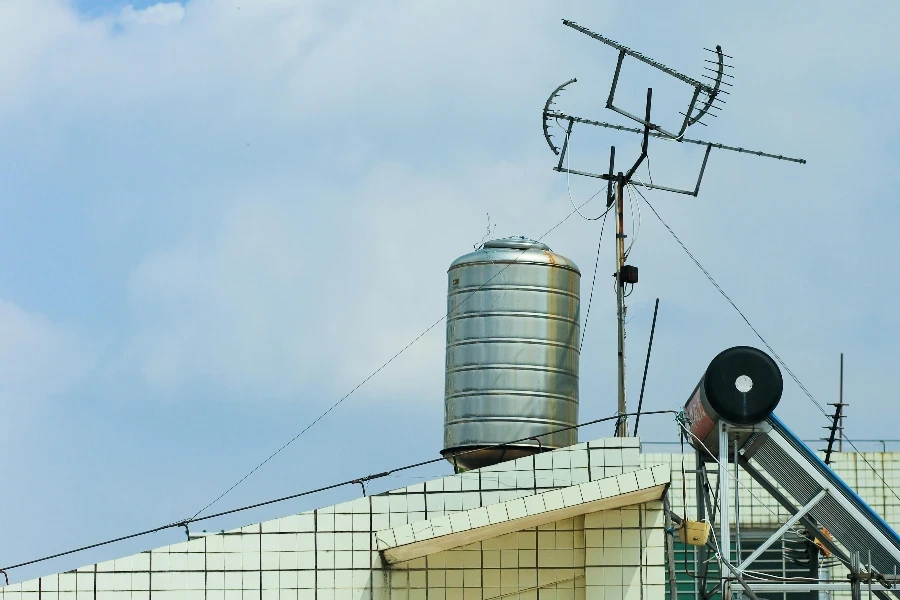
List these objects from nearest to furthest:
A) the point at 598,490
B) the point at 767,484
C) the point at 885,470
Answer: the point at 598,490
the point at 767,484
the point at 885,470

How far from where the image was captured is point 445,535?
59.1ft

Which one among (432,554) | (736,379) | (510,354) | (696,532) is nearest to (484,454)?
(510,354)

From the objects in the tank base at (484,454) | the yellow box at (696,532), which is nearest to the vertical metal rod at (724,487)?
the yellow box at (696,532)

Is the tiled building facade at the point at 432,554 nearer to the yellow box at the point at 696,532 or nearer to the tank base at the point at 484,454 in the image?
the yellow box at the point at 696,532

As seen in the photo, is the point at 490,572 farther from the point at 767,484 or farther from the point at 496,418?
the point at 767,484

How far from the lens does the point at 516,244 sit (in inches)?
875

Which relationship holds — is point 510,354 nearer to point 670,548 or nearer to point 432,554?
point 432,554

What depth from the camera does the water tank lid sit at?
72.8 ft

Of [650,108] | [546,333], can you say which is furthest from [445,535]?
[650,108]

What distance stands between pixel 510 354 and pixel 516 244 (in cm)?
184

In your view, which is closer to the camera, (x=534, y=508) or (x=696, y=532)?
(x=534, y=508)

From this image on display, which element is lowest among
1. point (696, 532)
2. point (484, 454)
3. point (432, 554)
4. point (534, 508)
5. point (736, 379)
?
point (432, 554)

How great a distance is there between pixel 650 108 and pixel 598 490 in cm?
802

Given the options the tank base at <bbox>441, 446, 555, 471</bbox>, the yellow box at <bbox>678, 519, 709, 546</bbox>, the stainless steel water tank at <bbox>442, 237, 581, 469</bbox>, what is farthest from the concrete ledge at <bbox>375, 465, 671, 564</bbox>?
the stainless steel water tank at <bbox>442, 237, 581, 469</bbox>
